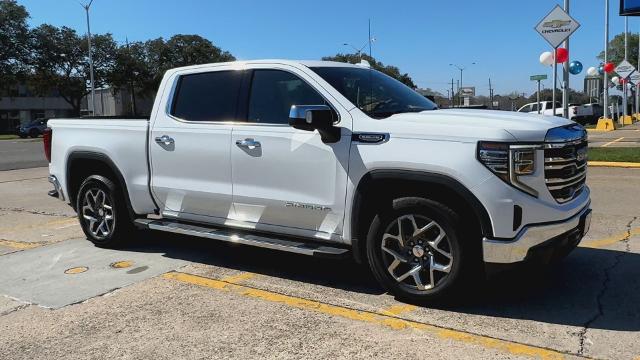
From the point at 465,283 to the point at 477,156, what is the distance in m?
0.96

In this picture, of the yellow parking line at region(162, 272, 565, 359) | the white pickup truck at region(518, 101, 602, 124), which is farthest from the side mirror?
the white pickup truck at region(518, 101, 602, 124)

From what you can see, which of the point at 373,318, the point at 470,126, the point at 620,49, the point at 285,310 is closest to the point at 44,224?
the point at 285,310

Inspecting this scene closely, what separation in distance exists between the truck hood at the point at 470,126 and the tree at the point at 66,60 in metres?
64.2

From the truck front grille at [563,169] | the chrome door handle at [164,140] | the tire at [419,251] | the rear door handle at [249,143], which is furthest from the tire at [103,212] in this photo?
the truck front grille at [563,169]

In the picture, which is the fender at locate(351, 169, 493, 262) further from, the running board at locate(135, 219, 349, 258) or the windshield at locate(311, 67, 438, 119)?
the windshield at locate(311, 67, 438, 119)

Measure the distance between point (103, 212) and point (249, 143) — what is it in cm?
242

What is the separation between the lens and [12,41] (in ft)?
193

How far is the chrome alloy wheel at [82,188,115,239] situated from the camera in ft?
21.2

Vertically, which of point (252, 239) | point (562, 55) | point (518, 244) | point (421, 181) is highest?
point (562, 55)

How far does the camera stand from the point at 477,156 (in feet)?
13.1

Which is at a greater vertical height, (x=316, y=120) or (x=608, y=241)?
(x=316, y=120)

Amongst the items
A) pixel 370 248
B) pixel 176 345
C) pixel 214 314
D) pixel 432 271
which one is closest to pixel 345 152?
pixel 370 248

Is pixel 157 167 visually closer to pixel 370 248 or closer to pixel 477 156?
pixel 370 248

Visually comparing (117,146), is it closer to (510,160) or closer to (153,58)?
(510,160)
